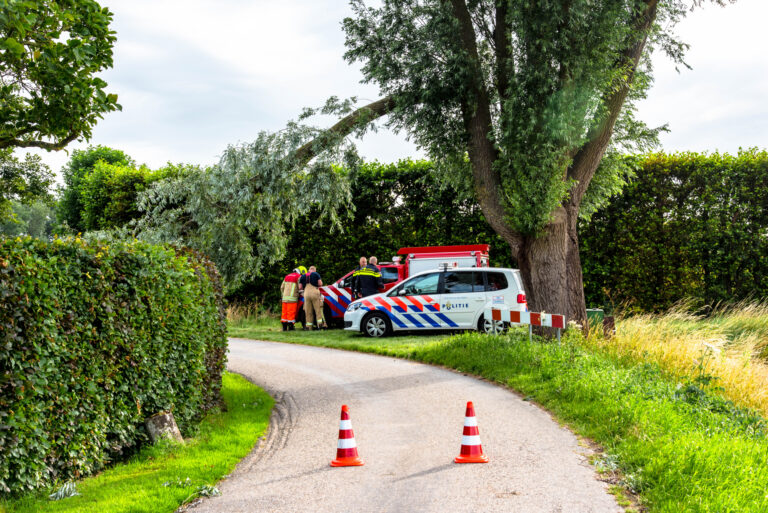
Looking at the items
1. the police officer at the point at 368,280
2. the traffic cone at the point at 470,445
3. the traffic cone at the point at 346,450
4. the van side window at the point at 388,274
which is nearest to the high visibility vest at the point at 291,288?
the police officer at the point at 368,280

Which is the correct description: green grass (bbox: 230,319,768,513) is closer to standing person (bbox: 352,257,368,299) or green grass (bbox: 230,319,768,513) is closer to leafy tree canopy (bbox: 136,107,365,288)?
leafy tree canopy (bbox: 136,107,365,288)

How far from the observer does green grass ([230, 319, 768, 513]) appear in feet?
17.7

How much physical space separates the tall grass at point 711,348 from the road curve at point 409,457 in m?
2.99

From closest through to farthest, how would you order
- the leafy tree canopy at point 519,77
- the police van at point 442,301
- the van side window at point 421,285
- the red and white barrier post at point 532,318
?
the red and white barrier post at point 532,318, the leafy tree canopy at point 519,77, the police van at point 442,301, the van side window at point 421,285

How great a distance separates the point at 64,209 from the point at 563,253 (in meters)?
25.9

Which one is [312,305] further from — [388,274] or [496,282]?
[496,282]

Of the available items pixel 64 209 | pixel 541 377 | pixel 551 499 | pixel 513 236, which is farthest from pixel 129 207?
pixel 551 499

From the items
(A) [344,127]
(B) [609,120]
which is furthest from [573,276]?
(A) [344,127]

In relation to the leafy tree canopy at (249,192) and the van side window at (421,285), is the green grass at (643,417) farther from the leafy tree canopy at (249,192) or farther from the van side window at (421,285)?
the leafy tree canopy at (249,192)

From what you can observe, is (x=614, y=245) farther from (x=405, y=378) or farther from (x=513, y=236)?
(x=405, y=378)

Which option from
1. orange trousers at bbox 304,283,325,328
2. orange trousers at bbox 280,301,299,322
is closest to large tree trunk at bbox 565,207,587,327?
orange trousers at bbox 304,283,325,328

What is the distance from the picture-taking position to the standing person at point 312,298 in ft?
63.3

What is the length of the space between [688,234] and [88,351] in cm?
1668

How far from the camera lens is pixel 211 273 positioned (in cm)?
941
